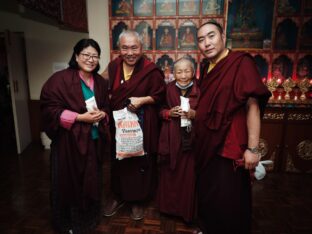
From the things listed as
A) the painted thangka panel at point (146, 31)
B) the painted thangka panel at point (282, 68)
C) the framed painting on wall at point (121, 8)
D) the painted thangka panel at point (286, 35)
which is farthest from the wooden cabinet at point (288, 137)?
the framed painting on wall at point (121, 8)

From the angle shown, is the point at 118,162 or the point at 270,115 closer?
the point at 118,162

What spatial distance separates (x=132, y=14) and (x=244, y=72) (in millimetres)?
2278

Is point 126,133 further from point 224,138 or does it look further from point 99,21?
point 99,21

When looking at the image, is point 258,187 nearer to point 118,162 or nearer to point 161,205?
point 161,205

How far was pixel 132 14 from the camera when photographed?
10.2 ft

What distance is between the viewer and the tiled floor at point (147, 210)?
1908mm

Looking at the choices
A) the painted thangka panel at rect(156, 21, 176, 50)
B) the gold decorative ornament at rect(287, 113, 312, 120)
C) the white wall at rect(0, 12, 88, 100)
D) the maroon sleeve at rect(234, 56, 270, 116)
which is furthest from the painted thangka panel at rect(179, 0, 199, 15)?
the maroon sleeve at rect(234, 56, 270, 116)

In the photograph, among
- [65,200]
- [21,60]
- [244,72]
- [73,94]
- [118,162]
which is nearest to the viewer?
[244,72]

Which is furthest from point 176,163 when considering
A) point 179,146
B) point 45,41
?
point 45,41

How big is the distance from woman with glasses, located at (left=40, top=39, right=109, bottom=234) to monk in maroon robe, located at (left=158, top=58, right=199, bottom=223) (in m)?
0.49

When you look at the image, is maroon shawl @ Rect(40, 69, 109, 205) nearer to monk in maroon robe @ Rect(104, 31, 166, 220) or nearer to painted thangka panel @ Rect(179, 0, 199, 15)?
monk in maroon robe @ Rect(104, 31, 166, 220)

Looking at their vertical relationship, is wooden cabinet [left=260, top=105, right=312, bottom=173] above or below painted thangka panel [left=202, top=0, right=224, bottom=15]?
below

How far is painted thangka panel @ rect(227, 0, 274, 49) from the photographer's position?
9.65 feet

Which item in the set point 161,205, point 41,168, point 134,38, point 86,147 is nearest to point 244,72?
point 134,38
